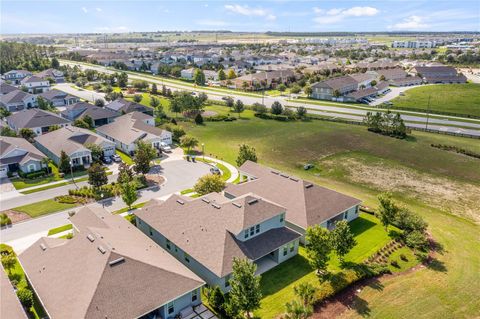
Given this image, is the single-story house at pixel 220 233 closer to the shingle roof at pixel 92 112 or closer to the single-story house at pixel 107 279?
the single-story house at pixel 107 279

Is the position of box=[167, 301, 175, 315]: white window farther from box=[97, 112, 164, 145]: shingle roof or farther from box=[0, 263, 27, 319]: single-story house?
box=[97, 112, 164, 145]: shingle roof

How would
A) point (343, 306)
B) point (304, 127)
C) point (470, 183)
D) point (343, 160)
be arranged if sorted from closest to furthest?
point (343, 306), point (470, 183), point (343, 160), point (304, 127)

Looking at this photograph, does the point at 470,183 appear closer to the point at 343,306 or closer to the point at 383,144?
the point at 383,144

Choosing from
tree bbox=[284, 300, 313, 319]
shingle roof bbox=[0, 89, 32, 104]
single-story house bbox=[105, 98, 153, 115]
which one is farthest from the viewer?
shingle roof bbox=[0, 89, 32, 104]

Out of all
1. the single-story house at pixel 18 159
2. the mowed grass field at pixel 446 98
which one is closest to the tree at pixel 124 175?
the single-story house at pixel 18 159

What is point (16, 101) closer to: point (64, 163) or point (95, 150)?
point (95, 150)

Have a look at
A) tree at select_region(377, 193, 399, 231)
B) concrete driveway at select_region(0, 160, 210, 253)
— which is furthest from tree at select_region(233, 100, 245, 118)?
tree at select_region(377, 193, 399, 231)

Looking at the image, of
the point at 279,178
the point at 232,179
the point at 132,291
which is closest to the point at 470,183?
the point at 279,178
